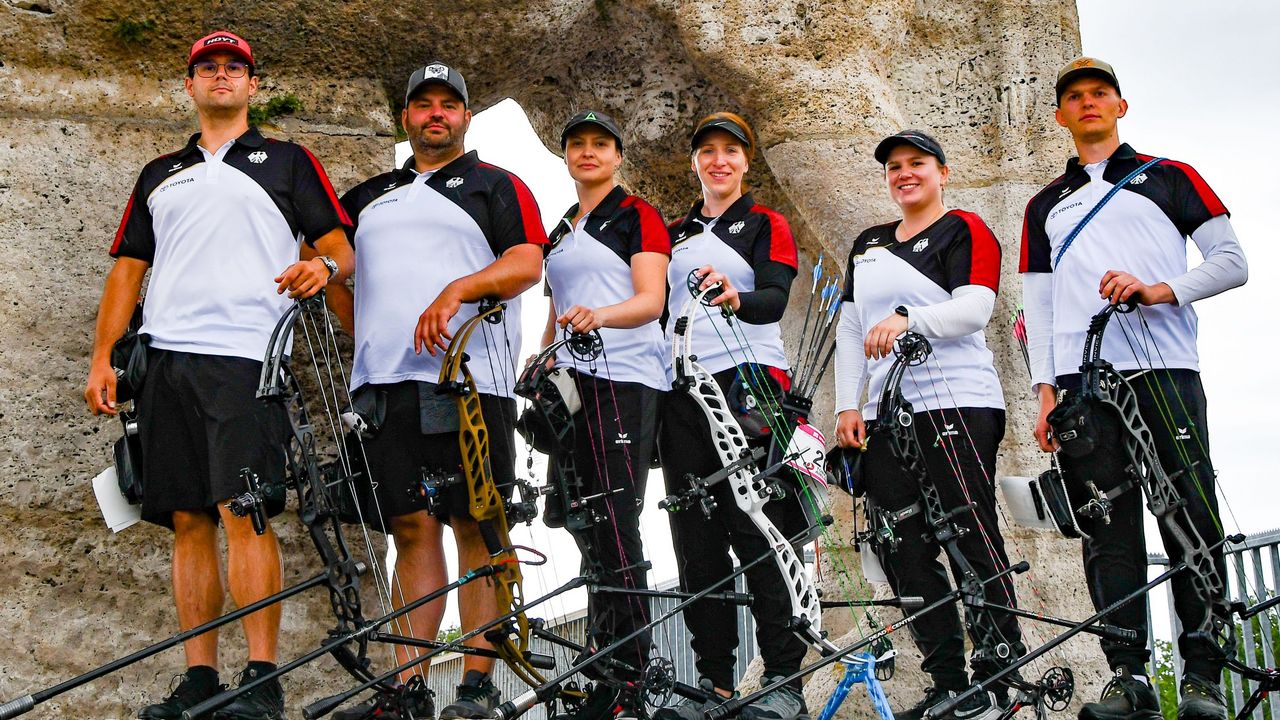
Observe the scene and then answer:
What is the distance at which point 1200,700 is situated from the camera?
14.7 feet

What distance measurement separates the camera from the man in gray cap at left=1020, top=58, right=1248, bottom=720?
4.69 meters

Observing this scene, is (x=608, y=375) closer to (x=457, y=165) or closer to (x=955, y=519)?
(x=457, y=165)

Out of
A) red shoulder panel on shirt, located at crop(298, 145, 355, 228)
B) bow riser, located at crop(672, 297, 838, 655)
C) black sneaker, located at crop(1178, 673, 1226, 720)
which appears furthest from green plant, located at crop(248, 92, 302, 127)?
black sneaker, located at crop(1178, 673, 1226, 720)

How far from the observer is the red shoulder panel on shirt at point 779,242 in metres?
5.46

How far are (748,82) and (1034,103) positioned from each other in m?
1.59

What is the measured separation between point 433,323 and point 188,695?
142 centimetres

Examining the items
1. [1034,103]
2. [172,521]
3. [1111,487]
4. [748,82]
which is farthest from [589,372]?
[1034,103]

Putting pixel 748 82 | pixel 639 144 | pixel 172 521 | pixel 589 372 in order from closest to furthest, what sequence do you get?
pixel 172 521 → pixel 589 372 → pixel 748 82 → pixel 639 144

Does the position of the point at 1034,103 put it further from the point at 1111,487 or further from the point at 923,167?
the point at 1111,487

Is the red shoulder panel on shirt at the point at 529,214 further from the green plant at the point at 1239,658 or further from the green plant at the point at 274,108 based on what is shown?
the green plant at the point at 1239,658

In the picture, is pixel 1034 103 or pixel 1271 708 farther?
pixel 1034 103

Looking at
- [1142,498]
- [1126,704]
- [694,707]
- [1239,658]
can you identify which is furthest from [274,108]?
[1239,658]

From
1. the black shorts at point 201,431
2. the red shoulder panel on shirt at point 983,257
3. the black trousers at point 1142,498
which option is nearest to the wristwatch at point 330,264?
the black shorts at point 201,431

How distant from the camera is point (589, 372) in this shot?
16.9 feet
